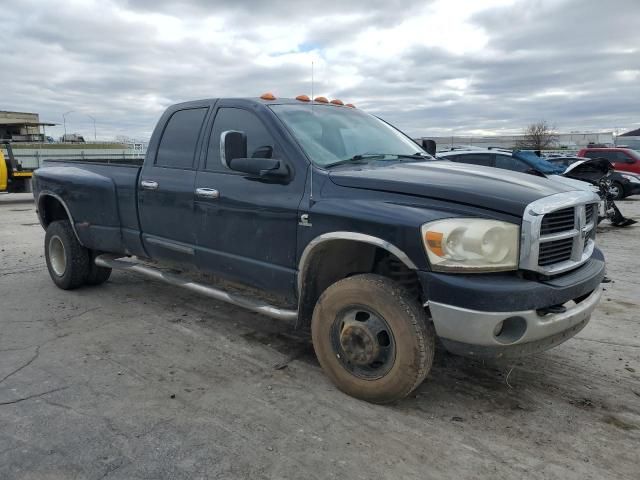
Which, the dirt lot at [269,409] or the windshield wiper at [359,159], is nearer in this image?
the dirt lot at [269,409]

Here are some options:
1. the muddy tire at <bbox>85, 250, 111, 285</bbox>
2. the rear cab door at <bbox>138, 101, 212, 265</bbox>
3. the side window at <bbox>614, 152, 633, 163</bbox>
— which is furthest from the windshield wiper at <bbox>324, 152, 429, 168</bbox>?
the side window at <bbox>614, 152, 633, 163</bbox>

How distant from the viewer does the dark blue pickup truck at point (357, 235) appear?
2945mm

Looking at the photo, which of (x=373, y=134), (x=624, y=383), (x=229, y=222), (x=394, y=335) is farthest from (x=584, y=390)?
(x=229, y=222)

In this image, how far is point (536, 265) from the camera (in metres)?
2.97

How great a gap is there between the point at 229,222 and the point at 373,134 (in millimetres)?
1418

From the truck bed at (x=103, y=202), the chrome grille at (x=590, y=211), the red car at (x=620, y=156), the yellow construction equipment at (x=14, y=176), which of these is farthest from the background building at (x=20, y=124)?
the chrome grille at (x=590, y=211)

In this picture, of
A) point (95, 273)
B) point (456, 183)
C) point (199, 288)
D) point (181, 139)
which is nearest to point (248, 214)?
point (199, 288)

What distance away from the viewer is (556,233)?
3.15m

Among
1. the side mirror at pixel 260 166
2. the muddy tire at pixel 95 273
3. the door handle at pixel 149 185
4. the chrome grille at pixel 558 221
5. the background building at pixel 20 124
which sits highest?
the background building at pixel 20 124

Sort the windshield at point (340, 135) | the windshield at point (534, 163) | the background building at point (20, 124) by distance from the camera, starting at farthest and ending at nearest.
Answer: the background building at point (20, 124), the windshield at point (534, 163), the windshield at point (340, 135)

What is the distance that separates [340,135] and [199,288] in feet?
5.57

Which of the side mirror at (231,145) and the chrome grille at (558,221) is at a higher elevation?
the side mirror at (231,145)

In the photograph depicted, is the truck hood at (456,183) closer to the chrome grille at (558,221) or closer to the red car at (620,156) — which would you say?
the chrome grille at (558,221)

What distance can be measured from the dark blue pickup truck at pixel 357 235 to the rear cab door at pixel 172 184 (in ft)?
0.05
